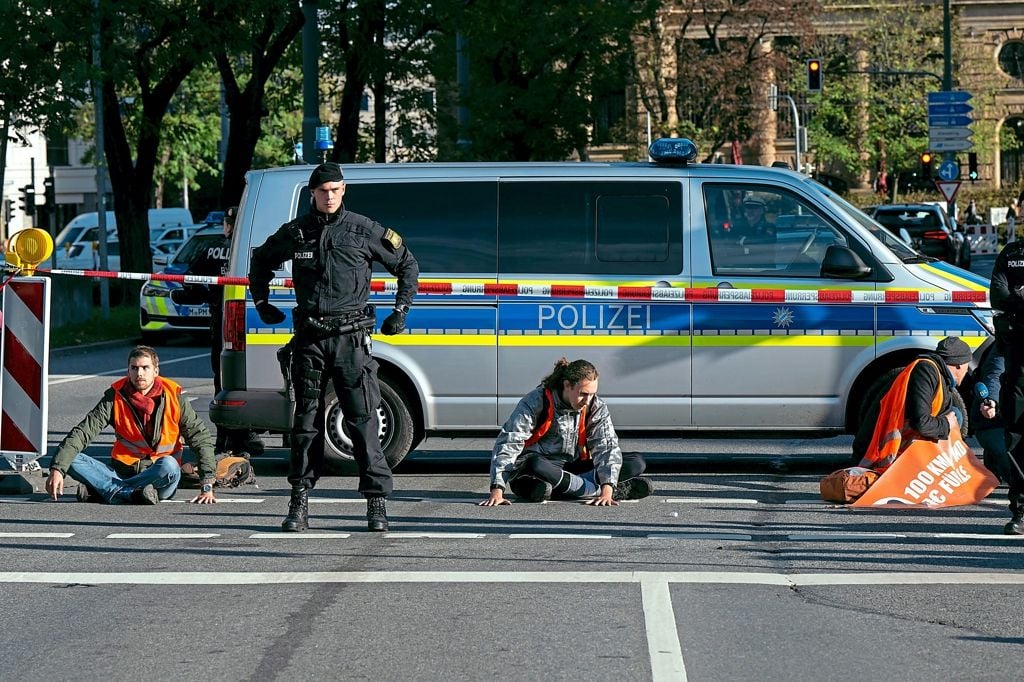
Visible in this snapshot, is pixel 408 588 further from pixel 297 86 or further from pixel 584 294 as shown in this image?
pixel 297 86

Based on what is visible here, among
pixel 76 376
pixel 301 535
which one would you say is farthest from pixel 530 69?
pixel 301 535

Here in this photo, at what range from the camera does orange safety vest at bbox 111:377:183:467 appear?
9.93 meters

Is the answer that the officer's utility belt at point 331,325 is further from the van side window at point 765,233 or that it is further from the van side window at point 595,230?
the van side window at point 765,233

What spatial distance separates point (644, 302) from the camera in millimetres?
10672

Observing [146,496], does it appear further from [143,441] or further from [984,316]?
[984,316]

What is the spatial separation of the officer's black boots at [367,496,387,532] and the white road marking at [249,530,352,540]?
0.14 metres

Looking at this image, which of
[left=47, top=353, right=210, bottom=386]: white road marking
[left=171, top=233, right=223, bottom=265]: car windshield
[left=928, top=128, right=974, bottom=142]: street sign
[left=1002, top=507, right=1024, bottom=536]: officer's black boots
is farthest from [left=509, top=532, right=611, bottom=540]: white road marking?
[left=928, top=128, right=974, bottom=142]: street sign

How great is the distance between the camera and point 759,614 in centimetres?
658

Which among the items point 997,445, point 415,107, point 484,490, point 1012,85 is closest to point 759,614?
point 997,445

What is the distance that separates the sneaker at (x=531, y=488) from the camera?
9.62 metres

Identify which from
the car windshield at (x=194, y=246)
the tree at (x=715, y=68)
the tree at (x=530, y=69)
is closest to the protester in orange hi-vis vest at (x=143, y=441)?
the car windshield at (x=194, y=246)

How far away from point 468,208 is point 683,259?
1407mm

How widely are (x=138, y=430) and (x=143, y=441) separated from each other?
2.8 inches

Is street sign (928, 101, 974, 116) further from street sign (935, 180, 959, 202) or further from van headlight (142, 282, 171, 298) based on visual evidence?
van headlight (142, 282, 171, 298)
